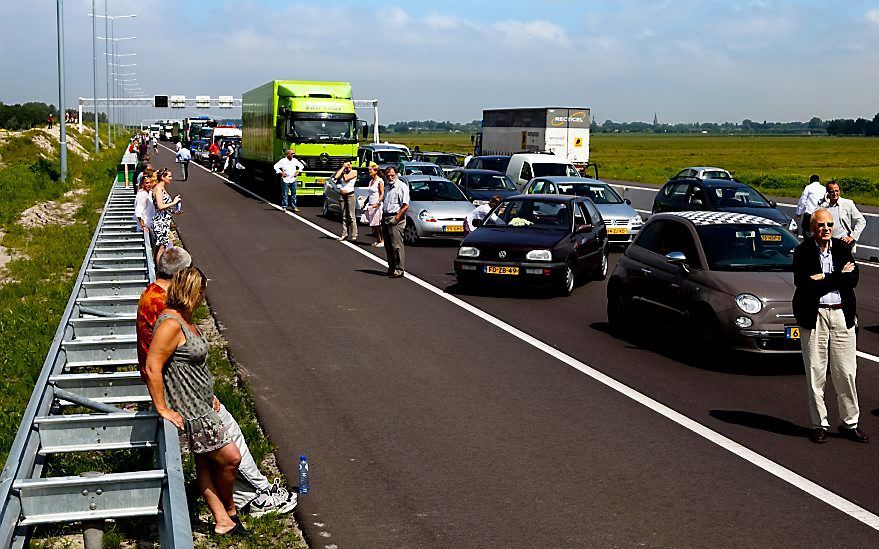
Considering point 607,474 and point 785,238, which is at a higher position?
point 785,238

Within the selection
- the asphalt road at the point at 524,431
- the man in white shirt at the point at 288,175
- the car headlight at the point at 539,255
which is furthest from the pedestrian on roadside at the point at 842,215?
the man in white shirt at the point at 288,175

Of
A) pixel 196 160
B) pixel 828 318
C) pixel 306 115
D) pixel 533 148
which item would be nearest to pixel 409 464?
pixel 828 318

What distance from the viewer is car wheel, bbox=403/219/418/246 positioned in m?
24.7

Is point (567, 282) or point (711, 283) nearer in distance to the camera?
point (711, 283)

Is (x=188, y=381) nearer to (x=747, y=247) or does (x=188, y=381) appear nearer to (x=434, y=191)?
(x=747, y=247)

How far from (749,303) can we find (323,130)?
2697cm

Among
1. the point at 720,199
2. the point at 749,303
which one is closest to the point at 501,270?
the point at 749,303

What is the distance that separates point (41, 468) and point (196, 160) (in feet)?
269

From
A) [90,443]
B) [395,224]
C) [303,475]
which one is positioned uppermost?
[395,224]

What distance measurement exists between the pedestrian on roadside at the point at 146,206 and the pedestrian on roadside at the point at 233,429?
8.55 m

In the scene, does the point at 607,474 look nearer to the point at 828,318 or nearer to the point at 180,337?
the point at 828,318

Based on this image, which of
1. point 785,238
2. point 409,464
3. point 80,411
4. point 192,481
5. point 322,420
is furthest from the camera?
point 785,238

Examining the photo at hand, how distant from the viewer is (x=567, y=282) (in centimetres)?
1655

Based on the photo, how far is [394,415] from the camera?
925 cm
